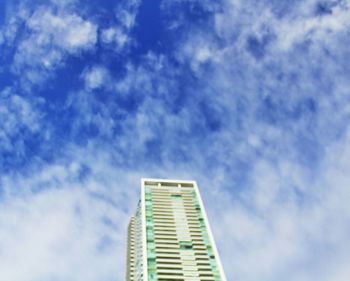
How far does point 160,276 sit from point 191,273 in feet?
16.9

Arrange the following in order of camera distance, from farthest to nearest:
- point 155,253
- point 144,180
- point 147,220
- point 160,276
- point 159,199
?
1. point 144,180
2. point 159,199
3. point 147,220
4. point 155,253
5. point 160,276

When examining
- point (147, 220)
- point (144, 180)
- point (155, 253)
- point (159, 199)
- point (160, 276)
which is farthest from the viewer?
point (144, 180)

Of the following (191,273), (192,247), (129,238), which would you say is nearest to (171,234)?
(192,247)

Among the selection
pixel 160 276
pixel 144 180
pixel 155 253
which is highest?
pixel 144 180

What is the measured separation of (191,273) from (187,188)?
86.5 ft

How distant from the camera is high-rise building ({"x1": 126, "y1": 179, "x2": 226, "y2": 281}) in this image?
251 ft

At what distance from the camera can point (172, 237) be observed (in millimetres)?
83562

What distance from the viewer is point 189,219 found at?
8881 centimetres

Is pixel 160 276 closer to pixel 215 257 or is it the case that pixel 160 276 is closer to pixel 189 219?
pixel 215 257

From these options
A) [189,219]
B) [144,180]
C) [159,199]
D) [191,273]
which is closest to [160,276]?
[191,273]

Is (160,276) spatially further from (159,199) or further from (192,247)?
(159,199)

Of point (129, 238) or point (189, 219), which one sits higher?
point (129, 238)

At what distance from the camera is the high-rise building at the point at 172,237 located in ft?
251

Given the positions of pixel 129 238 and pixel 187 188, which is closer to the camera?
pixel 187 188
